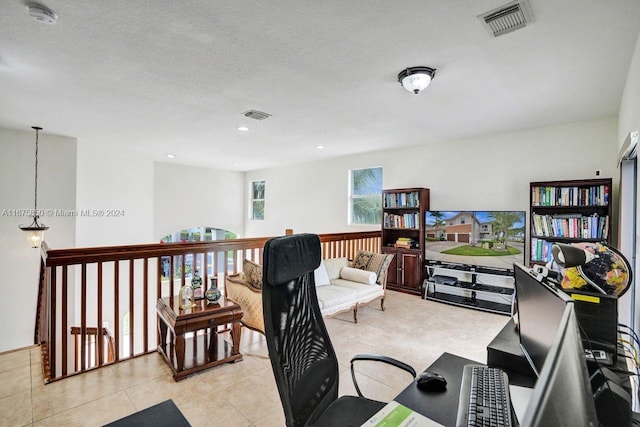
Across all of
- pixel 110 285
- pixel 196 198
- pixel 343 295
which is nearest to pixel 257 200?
pixel 196 198

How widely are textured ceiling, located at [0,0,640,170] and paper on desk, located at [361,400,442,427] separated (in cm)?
203

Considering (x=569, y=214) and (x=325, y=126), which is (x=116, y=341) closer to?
(x=325, y=126)

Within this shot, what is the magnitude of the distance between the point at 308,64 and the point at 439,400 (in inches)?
95.3

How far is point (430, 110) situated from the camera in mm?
3566

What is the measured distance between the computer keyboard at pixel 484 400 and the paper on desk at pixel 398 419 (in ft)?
0.36

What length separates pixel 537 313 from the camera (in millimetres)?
1158

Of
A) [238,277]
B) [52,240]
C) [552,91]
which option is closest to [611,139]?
[552,91]

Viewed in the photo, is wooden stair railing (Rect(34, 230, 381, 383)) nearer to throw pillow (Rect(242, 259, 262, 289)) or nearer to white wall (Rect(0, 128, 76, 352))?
throw pillow (Rect(242, 259, 262, 289))

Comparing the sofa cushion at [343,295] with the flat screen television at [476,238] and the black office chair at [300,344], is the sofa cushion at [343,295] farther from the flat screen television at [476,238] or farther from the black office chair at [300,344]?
the black office chair at [300,344]

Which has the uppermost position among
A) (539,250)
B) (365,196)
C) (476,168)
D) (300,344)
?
(476,168)

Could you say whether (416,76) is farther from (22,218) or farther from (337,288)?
(22,218)

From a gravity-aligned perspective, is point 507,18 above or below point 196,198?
above

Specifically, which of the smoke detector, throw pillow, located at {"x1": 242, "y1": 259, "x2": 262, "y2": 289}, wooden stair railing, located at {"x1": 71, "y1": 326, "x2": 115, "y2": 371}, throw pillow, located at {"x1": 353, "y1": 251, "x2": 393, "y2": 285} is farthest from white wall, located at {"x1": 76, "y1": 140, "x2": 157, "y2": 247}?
throw pillow, located at {"x1": 353, "y1": 251, "x2": 393, "y2": 285}

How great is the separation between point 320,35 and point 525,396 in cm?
226
